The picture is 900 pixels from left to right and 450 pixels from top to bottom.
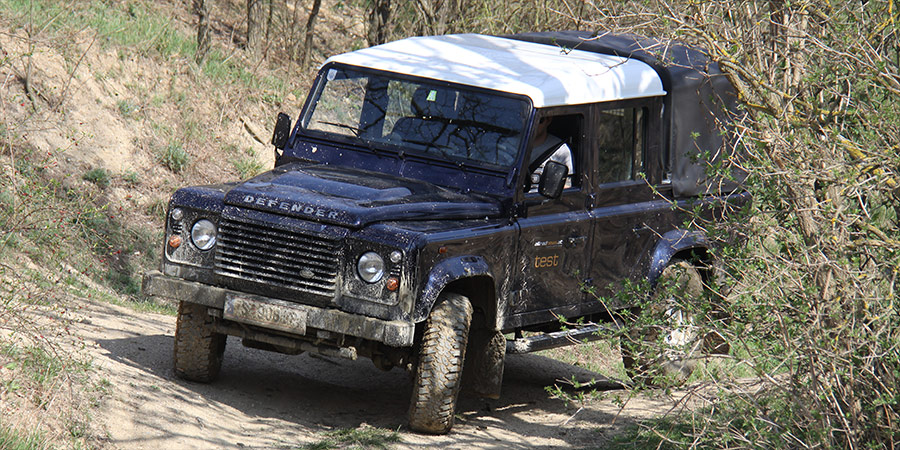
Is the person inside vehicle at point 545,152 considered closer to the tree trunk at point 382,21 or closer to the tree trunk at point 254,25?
the tree trunk at point 382,21

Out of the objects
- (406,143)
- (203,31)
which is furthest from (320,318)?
(203,31)

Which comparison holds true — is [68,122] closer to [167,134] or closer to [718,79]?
[167,134]

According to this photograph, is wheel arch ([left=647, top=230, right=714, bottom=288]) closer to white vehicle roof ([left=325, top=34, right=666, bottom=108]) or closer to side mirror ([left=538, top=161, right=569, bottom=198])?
white vehicle roof ([left=325, top=34, right=666, bottom=108])

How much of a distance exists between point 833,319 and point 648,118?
113 inches

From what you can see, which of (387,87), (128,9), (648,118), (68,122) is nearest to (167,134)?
(68,122)

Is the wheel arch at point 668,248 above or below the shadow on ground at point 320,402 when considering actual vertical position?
above

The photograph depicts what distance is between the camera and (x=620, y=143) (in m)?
7.16

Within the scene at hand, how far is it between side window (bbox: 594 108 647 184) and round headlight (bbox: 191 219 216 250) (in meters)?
2.53

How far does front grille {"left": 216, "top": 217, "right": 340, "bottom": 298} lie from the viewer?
18.9ft

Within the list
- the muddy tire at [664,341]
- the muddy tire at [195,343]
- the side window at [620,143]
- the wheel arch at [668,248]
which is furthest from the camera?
the wheel arch at [668,248]

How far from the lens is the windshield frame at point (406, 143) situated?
→ 6527 millimetres

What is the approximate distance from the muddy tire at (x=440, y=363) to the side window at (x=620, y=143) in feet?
5.32

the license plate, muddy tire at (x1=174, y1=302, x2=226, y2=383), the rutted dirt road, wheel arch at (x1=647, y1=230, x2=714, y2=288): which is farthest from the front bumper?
wheel arch at (x1=647, y1=230, x2=714, y2=288)

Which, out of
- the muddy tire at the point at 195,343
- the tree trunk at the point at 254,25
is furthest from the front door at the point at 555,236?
the tree trunk at the point at 254,25
